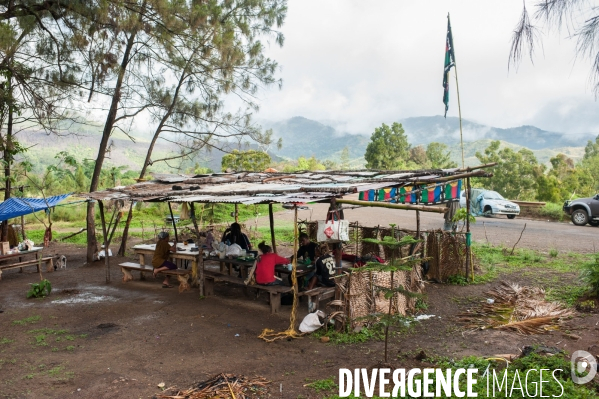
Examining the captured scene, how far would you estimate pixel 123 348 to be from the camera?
21.6ft

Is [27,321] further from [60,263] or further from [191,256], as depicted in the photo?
[60,263]

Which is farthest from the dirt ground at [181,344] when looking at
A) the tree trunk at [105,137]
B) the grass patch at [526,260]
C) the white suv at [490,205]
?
the white suv at [490,205]

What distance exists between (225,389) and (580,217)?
19.8m

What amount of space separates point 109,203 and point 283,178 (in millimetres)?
20955

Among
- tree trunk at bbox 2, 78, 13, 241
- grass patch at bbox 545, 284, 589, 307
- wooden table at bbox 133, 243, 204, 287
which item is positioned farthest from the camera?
tree trunk at bbox 2, 78, 13, 241

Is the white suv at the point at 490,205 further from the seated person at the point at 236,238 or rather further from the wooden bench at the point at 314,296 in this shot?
the wooden bench at the point at 314,296

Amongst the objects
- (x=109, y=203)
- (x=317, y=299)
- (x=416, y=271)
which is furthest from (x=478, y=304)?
(x=109, y=203)

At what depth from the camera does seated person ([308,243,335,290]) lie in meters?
7.96

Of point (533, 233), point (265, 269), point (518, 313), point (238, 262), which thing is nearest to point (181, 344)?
point (265, 269)

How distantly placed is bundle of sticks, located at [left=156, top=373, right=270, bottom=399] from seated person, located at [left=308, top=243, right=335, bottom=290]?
9.54 feet

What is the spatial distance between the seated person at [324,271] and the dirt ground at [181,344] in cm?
63

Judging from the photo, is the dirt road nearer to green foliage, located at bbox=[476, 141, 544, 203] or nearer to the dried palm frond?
the dried palm frond

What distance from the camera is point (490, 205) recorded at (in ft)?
74.6

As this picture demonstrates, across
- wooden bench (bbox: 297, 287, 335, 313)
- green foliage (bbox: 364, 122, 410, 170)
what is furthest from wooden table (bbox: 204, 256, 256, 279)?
green foliage (bbox: 364, 122, 410, 170)
